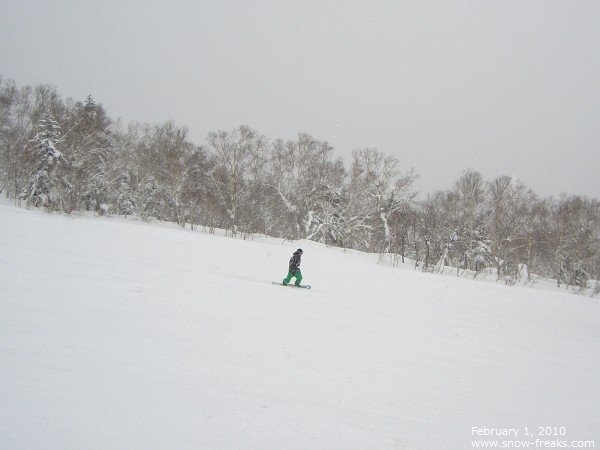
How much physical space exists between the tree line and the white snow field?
97.6ft

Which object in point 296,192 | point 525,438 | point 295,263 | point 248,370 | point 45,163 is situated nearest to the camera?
point 525,438

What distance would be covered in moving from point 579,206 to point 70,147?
64.8 metres

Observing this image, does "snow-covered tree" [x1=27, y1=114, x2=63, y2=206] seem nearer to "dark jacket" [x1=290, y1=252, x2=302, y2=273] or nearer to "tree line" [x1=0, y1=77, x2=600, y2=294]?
"tree line" [x1=0, y1=77, x2=600, y2=294]

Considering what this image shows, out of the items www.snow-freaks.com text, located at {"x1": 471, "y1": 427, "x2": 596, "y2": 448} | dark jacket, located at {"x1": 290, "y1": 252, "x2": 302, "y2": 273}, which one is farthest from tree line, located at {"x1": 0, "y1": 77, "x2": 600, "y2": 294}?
www.snow-freaks.com text, located at {"x1": 471, "y1": 427, "x2": 596, "y2": 448}

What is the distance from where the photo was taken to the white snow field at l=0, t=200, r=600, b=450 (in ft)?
11.5

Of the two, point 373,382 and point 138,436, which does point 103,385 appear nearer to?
point 138,436

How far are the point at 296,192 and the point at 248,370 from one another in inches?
1763

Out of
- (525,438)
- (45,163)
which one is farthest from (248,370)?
(45,163)

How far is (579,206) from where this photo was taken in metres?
46.7

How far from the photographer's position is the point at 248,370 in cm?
536

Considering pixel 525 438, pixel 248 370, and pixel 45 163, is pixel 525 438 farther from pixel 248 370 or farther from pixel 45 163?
pixel 45 163

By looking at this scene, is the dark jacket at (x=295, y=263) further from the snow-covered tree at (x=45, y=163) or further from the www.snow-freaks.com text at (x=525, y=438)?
the snow-covered tree at (x=45, y=163)

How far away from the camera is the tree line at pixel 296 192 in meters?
41.8

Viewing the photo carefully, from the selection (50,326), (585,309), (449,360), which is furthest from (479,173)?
(50,326)
